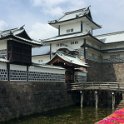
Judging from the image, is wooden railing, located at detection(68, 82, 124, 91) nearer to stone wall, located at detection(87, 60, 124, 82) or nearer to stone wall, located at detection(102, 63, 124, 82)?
stone wall, located at detection(87, 60, 124, 82)

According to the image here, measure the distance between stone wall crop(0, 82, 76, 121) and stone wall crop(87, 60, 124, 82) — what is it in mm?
9276

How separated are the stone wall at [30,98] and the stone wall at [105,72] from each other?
9.28 metres

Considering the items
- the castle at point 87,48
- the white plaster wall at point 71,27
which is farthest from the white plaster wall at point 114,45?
the white plaster wall at point 71,27

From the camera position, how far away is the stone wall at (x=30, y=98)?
21750 millimetres

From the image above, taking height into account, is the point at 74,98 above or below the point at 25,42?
below

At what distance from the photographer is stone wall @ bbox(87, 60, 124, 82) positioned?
3991cm

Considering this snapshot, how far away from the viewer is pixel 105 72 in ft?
140

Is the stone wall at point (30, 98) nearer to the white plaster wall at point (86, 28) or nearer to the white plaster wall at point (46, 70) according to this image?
the white plaster wall at point (46, 70)

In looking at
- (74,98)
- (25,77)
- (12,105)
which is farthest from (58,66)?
(12,105)

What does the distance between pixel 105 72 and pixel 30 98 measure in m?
20.8

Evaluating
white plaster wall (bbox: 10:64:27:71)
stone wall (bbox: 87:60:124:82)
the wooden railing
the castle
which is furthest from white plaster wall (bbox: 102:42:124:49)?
white plaster wall (bbox: 10:64:27:71)

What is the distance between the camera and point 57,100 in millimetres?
29281

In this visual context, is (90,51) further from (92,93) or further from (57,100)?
(57,100)

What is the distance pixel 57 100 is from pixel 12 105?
318 inches
